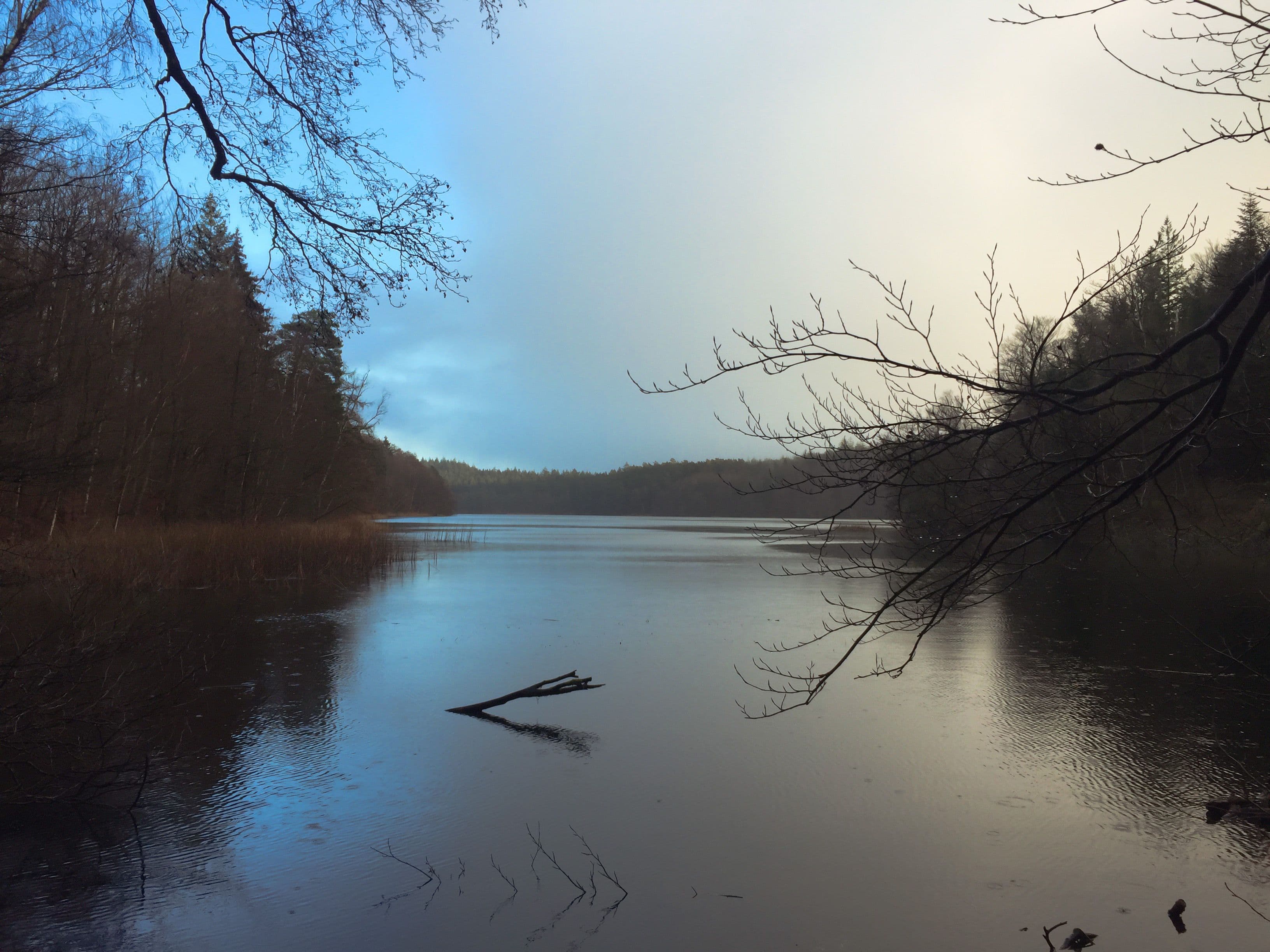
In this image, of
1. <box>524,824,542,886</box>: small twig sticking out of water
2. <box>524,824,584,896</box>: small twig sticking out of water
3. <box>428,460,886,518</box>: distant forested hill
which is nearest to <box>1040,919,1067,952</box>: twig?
<box>524,824,584,896</box>: small twig sticking out of water

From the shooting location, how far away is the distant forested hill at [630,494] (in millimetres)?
87125

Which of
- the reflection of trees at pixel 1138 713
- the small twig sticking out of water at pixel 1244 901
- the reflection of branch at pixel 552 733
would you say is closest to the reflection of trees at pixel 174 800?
the reflection of branch at pixel 552 733

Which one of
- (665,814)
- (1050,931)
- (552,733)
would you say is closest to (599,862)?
(665,814)

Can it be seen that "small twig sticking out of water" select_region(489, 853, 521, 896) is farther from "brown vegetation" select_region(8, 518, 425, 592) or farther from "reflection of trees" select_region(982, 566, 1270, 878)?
"brown vegetation" select_region(8, 518, 425, 592)

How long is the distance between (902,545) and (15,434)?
37.7 ft

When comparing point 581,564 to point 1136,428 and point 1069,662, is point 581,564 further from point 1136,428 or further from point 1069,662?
point 1136,428

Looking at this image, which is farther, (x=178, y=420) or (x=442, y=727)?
(x=178, y=420)

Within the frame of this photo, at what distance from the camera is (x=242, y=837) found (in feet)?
15.0

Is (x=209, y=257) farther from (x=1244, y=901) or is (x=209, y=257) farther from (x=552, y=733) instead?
(x=1244, y=901)

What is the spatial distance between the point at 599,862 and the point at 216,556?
13.0 m

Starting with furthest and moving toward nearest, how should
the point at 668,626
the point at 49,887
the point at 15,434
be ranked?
the point at 668,626 < the point at 15,434 < the point at 49,887

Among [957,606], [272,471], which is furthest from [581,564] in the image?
[957,606]

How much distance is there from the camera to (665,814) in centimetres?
503

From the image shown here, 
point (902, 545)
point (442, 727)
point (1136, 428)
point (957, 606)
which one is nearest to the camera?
point (1136, 428)
